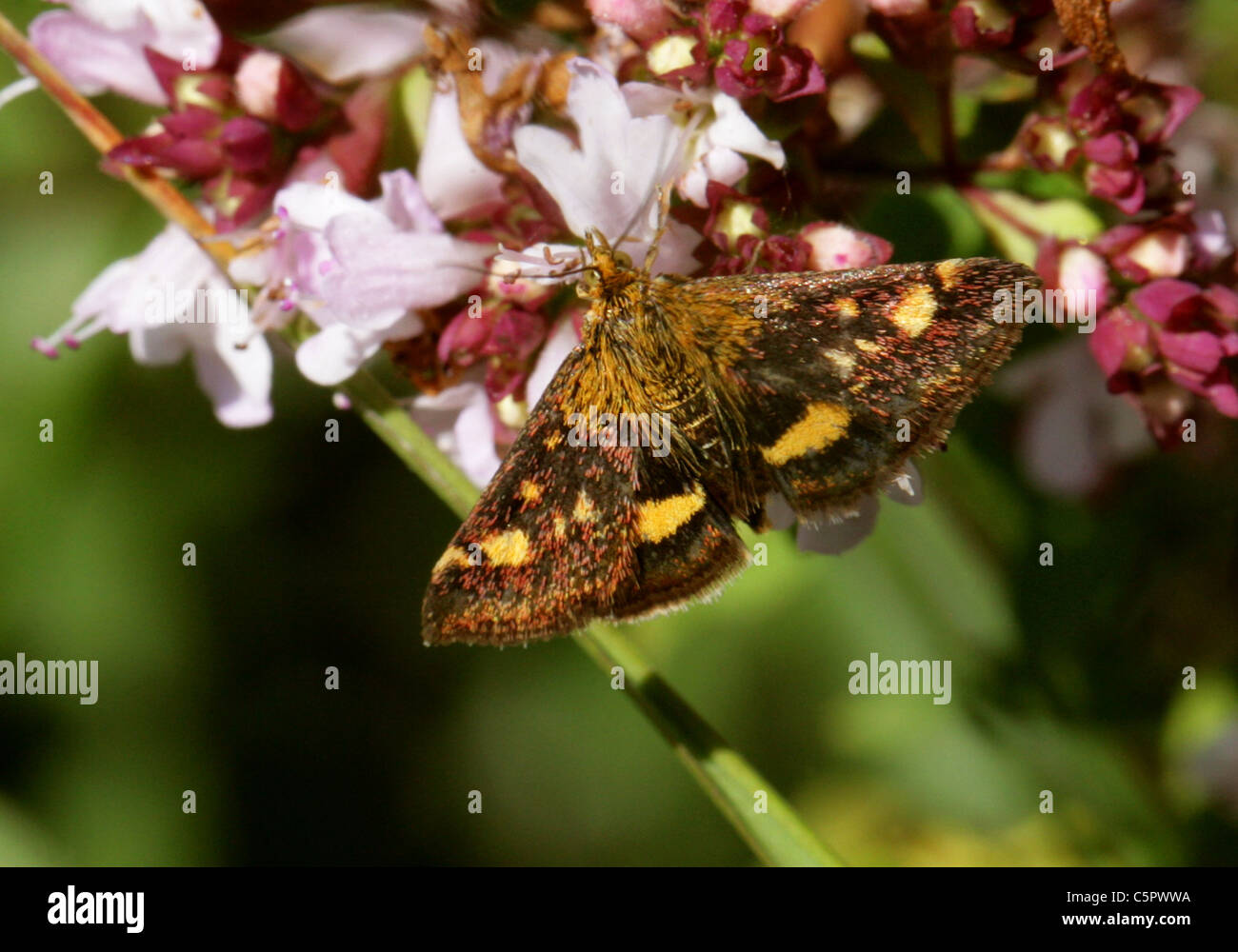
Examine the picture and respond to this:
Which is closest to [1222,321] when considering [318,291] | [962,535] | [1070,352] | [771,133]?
[1070,352]

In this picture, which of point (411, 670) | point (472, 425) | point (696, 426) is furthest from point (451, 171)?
point (411, 670)

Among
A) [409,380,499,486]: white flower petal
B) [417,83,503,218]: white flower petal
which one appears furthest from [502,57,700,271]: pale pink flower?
[409,380,499,486]: white flower petal

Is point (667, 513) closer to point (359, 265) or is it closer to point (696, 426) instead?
point (696, 426)

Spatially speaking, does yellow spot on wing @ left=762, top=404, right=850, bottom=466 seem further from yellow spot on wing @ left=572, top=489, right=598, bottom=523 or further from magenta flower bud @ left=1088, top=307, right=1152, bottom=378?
magenta flower bud @ left=1088, top=307, right=1152, bottom=378

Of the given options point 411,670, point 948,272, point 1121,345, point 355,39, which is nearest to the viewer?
point 948,272

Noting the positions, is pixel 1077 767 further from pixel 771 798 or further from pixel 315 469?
pixel 315 469

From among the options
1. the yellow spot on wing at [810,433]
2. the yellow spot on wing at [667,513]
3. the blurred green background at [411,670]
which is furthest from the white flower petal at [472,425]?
the blurred green background at [411,670]

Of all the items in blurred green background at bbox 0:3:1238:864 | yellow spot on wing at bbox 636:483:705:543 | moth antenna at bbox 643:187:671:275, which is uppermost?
moth antenna at bbox 643:187:671:275
